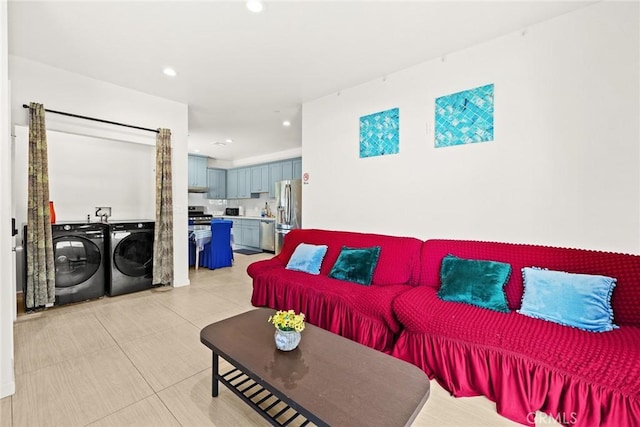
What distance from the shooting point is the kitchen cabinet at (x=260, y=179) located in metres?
7.27

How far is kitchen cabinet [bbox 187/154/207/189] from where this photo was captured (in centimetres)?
712

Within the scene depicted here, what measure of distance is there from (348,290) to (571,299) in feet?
5.07

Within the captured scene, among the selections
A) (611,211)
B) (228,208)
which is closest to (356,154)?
(611,211)

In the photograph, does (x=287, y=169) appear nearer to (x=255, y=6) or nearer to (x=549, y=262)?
(x=255, y=6)

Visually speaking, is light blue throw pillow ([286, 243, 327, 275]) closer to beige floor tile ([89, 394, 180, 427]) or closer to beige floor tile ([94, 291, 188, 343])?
beige floor tile ([94, 291, 188, 343])

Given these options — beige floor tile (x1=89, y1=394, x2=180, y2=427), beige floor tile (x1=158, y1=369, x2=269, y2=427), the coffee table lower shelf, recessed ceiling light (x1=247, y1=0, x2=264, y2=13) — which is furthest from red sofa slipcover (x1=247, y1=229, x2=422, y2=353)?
recessed ceiling light (x1=247, y1=0, x2=264, y2=13)

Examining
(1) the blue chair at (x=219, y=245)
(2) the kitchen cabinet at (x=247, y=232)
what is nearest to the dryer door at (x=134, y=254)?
(1) the blue chair at (x=219, y=245)

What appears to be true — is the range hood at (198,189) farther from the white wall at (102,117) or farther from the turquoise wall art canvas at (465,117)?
the turquoise wall art canvas at (465,117)

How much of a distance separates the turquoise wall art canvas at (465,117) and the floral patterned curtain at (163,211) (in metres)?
3.45

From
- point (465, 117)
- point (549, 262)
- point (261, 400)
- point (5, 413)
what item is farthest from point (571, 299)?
point (5, 413)

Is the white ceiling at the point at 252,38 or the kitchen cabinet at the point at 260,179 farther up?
the white ceiling at the point at 252,38

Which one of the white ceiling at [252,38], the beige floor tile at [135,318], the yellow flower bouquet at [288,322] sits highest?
the white ceiling at [252,38]

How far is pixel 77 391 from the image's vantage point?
5.73 ft

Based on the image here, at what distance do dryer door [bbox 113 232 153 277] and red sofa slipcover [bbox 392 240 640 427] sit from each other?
135 inches
